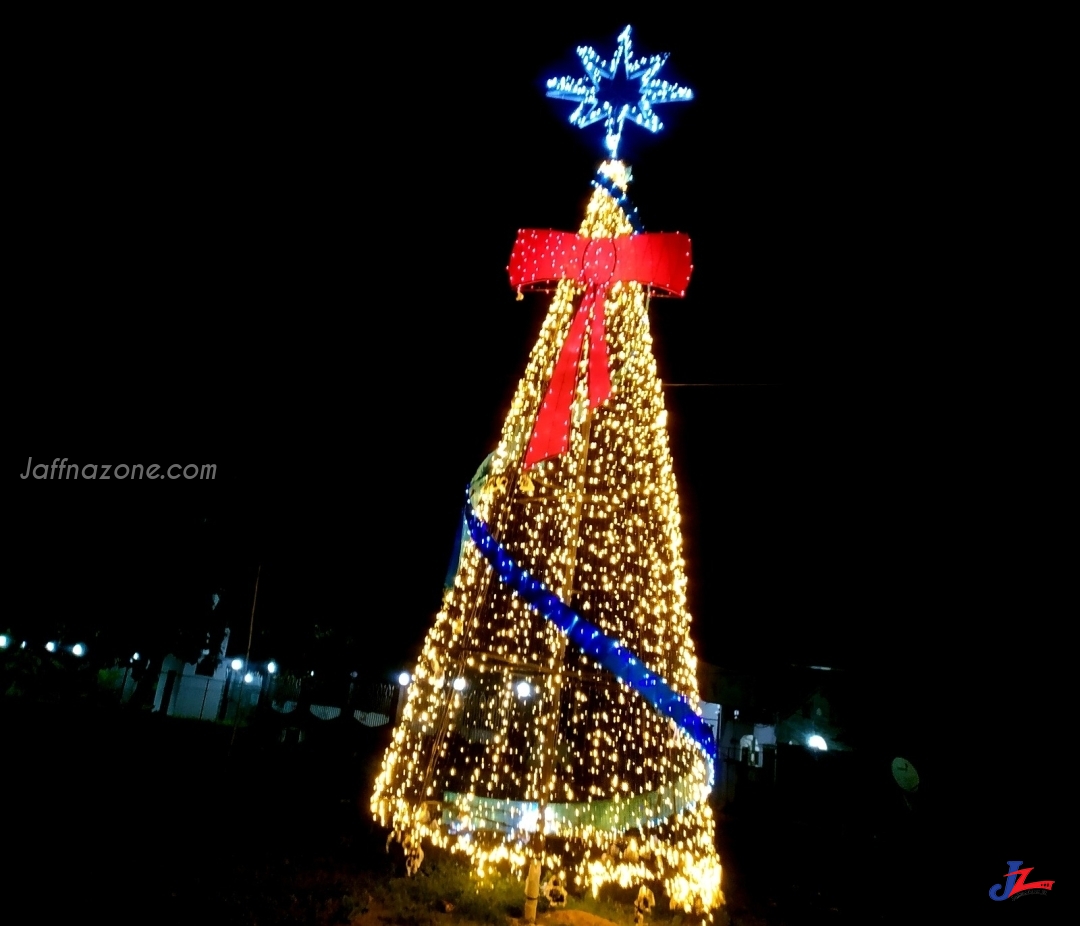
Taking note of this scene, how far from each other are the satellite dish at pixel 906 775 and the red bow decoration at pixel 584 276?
8008mm

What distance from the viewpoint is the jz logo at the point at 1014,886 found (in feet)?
22.3

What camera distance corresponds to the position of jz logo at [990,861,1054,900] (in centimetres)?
681

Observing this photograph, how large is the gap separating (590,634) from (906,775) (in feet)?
24.9

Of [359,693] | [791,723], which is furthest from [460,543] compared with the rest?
[791,723]

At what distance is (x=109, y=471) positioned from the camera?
991cm

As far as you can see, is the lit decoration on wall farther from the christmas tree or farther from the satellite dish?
the satellite dish

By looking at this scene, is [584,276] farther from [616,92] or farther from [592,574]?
[592,574]

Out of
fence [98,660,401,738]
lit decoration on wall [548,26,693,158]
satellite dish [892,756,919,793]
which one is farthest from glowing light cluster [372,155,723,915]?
fence [98,660,401,738]

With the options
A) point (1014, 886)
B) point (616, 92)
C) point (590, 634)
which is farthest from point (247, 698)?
point (616, 92)

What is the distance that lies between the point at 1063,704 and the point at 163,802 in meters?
10.5

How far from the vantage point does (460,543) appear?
5496mm

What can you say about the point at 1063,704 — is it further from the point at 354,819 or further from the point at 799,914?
the point at 354,819

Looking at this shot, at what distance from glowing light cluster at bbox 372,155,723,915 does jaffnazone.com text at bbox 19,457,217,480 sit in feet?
21.8

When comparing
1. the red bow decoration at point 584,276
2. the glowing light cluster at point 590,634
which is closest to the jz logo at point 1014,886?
the glowing light cluster at point 590,634
